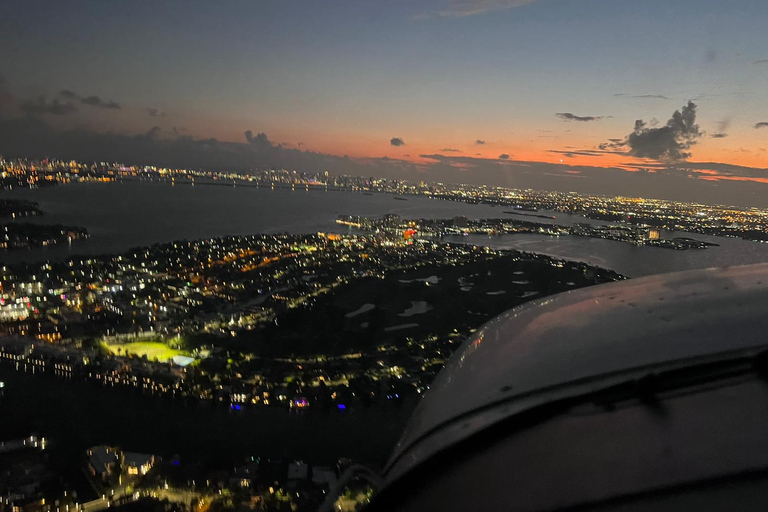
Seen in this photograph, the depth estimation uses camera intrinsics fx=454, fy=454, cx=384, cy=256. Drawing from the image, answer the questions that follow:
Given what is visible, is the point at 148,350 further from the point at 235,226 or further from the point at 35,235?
the point at 235,226

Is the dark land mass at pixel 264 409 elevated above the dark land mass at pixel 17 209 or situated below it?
below

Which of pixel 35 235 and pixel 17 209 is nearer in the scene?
pixel 35 235

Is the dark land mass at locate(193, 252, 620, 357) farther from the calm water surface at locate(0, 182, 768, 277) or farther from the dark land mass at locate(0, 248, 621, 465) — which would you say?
the calm water surface at locate(0, 182, 768, 277)

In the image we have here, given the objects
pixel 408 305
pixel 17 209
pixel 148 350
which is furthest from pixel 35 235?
pixel 408 305

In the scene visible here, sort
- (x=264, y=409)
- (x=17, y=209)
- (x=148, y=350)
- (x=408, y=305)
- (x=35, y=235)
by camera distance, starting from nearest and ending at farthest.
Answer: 1. (x=264, y=409)
2. (x=148, y=350)
3. (x=408, y=305)
4. (x=35, y=235)
5. (x=17, y=209)

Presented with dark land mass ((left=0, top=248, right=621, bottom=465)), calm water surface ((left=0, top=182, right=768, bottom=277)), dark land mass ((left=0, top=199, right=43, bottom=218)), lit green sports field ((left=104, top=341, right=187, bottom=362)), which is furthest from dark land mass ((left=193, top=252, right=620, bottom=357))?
dark land mass ((left=0, top=199, right=43, bottom=218))

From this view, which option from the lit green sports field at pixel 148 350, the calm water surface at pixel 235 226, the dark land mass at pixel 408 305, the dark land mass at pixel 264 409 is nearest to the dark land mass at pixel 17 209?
the calm water surface at pixel 235 226

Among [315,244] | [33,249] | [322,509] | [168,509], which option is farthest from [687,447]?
[33,249]

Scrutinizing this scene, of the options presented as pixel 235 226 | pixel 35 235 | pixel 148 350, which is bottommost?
pixel 148 350

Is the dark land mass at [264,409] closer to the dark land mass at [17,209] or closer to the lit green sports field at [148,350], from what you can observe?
the lit green sports field at [148,350]
